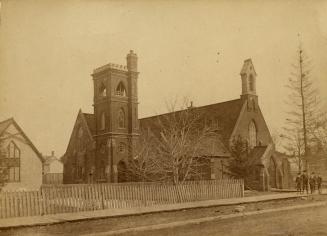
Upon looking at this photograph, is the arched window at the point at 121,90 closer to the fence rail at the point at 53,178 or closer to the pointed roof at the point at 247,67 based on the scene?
the pointed roof at the point at 247,67

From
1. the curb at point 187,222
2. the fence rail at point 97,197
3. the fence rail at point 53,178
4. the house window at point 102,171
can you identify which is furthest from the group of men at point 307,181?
the fence rail at point 53,178

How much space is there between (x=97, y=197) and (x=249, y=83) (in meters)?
26.5

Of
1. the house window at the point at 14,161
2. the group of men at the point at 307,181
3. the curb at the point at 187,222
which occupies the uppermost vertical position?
the house window at the point at 14,161

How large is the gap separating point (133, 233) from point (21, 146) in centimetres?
2404

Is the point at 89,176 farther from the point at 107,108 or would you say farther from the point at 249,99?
the point at 249,99

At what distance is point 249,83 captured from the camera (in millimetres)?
42750

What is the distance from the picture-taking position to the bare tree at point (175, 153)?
26750 millimetres

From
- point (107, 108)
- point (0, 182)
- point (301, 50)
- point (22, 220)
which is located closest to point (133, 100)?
point (107, 108)

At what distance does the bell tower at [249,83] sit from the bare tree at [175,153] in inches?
217

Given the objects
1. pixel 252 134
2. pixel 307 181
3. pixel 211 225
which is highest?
pixel 252 134

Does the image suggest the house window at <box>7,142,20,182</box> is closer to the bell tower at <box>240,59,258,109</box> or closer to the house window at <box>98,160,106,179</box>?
the house window at <box>98,160,106,179</box>

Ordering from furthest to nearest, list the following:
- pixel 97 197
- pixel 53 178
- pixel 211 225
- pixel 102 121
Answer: pixel 53 178 < pixel 102 121 < pixel 97 197 < pixel 211 225

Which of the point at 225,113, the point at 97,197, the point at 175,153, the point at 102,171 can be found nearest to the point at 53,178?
the point at 102,171

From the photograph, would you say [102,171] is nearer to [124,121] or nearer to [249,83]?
[124,121]
